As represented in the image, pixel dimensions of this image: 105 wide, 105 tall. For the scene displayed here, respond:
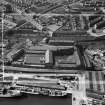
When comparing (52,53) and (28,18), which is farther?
(28,18)

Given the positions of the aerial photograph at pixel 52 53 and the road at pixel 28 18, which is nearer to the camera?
the aerial photograph at pixel 52 53

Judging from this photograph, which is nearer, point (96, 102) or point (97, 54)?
point (96, 102)

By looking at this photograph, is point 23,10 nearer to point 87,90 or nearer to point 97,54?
point 97,54

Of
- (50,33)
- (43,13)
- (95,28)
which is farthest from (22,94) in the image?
(43,13)

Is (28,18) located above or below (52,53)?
above

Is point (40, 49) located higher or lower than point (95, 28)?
lower

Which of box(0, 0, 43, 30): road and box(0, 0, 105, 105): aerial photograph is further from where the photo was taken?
box(0, 0, 43, 30): road

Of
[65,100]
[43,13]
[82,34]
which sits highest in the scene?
[43,13]

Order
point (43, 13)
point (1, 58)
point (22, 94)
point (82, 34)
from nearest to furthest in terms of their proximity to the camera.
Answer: point (22, 94) < point (1, 58) < point (82, 34) < point (43, 13)
